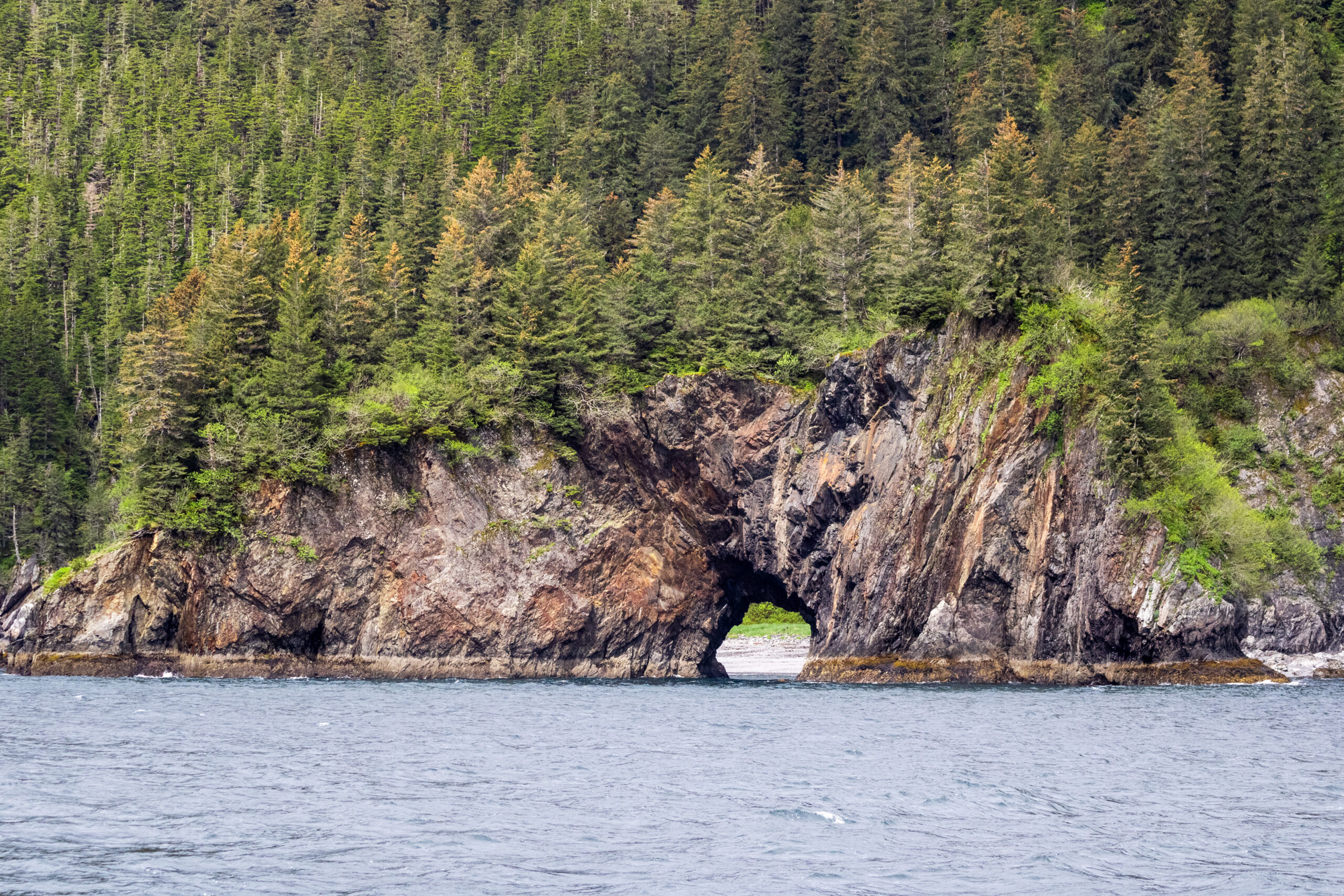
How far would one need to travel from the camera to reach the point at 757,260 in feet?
232

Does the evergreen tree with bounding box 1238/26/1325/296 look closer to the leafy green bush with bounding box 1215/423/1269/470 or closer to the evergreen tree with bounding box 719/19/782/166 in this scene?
the leafy green bush with bounding box 1215/423/1269/470

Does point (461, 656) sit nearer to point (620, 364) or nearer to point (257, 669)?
point (257, 669)

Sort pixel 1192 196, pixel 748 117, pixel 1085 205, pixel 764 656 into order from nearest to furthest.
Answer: pixel 1192 196 → pixel 1085 205 → pixel 764 656 → pixel 748 117

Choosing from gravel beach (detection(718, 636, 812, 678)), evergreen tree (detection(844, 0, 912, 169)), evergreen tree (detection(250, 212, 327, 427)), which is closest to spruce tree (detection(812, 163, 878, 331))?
gravel beach (detection(718, 636, 812, 678))

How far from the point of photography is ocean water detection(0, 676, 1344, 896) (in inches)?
700

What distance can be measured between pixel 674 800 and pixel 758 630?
8324 cm

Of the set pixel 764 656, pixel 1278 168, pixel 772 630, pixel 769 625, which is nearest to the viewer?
pixel 1278 168

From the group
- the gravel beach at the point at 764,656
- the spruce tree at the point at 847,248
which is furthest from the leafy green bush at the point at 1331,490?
the gravel beach at the point at 764,656

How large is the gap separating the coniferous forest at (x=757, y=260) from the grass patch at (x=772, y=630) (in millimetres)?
37070

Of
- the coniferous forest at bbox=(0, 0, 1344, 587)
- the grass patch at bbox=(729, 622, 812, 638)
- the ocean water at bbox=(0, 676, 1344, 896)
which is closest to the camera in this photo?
the ocean water at bbox=(0, 676, 1344, 896)

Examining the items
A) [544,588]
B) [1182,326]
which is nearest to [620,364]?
[544,588]

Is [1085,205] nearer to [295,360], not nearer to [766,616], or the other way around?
[766,616]

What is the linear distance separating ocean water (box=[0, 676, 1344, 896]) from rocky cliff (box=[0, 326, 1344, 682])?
13662 mm

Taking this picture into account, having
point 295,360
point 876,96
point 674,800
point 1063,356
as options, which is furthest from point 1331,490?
point 295,360
